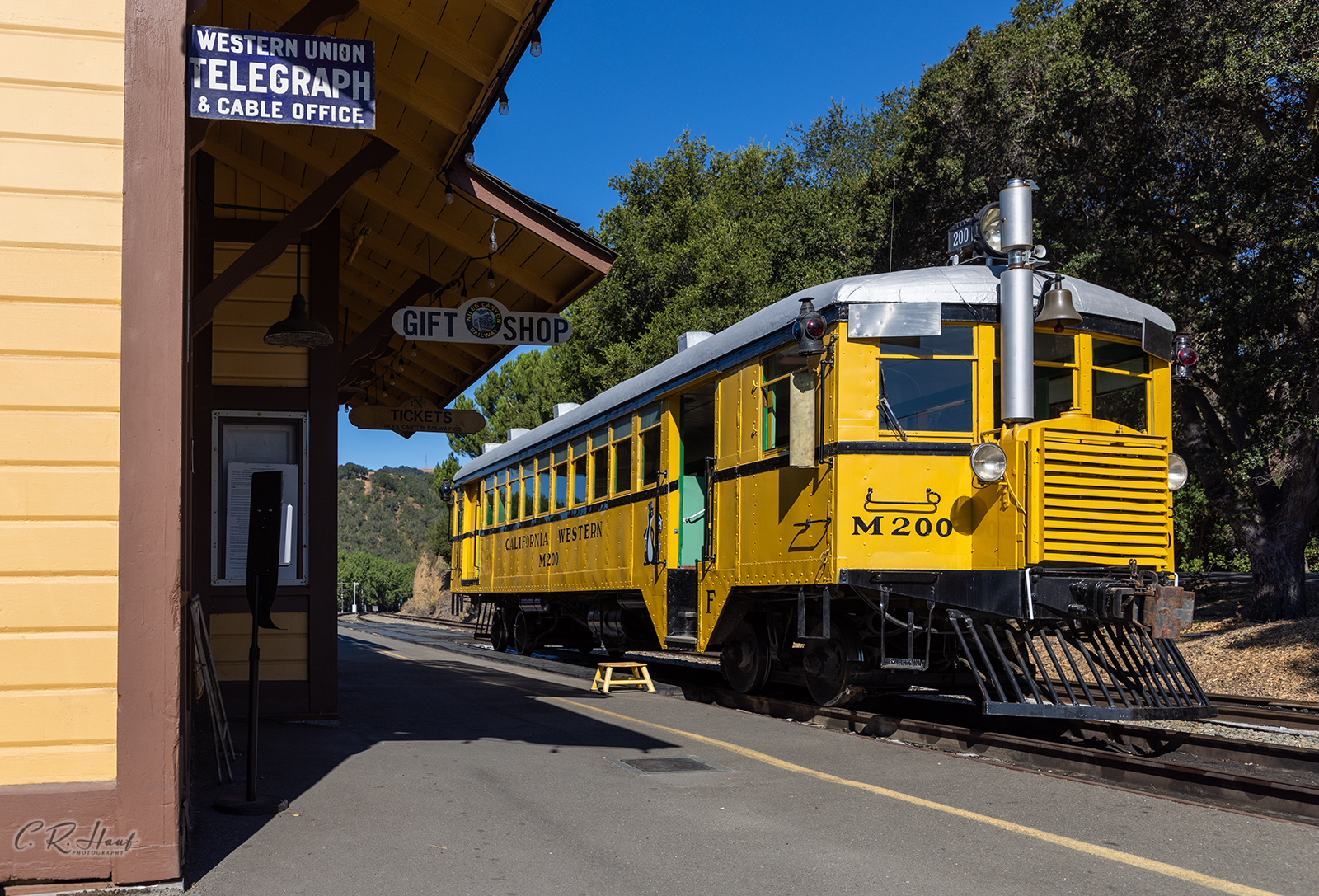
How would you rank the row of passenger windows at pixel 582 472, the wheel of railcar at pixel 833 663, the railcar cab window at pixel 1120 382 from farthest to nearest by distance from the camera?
the row of passenger windows at pixel 582 472
the wheel of railcar at pixel 833 663
the railcar cab window at pixel 1120 382

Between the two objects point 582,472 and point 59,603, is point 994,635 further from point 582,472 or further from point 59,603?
point 582,472

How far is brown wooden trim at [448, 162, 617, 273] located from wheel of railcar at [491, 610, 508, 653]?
43.6ft

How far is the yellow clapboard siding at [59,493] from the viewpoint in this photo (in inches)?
183

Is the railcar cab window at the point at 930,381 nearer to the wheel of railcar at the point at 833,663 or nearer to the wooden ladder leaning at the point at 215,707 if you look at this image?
the wheel of railcar at the point at 833,663

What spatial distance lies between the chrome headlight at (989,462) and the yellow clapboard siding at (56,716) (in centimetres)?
595

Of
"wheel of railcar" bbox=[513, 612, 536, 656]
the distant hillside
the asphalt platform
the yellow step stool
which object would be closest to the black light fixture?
the asphalt platform

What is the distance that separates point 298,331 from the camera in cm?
864

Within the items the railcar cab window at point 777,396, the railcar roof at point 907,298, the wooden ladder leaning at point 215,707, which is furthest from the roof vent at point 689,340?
the wooden ladder leaning at point 215,707

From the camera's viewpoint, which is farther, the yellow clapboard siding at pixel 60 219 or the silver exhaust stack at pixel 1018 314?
the silver exhaust stack at pixel 1018 314

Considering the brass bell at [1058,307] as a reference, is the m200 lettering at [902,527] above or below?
below

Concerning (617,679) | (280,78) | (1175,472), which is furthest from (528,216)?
(617,679)

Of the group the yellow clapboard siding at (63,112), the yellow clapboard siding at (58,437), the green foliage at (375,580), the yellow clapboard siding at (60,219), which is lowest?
the green foliage at (375,580)

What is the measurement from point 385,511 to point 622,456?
175m

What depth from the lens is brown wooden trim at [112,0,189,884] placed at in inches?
183
